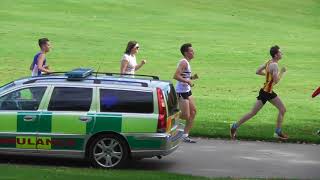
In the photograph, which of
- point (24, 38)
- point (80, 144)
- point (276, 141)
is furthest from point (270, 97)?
point (24, 38)

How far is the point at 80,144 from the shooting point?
12.2 meters

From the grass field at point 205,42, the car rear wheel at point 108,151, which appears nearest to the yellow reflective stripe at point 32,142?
the car rear wheel at point 108,151

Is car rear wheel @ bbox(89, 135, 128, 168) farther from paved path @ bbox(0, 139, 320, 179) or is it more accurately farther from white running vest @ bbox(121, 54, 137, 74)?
white running vest @ bbox(121, 54, 137, 74)

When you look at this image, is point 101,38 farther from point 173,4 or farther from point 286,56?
point 173,4

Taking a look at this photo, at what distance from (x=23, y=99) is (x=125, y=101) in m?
1.57

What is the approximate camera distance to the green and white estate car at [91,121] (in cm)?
1207

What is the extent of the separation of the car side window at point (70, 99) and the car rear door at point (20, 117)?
0.18m

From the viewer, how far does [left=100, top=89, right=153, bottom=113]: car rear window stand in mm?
12133

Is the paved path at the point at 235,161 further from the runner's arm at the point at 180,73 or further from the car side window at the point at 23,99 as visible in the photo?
the runner's arm at the point at 180,73

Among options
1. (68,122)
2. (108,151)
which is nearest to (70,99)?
(68,122)

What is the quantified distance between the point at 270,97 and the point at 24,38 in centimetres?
2426

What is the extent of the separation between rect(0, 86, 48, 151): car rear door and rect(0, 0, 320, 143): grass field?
172 inches

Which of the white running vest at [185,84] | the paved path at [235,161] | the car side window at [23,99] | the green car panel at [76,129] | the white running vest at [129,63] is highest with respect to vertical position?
the white running vest at [129,63]

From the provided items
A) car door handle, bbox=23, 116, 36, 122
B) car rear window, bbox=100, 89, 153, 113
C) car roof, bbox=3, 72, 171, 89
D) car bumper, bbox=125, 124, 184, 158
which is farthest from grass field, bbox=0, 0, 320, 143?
car door handle, bbox=23, 116, 36, 122
